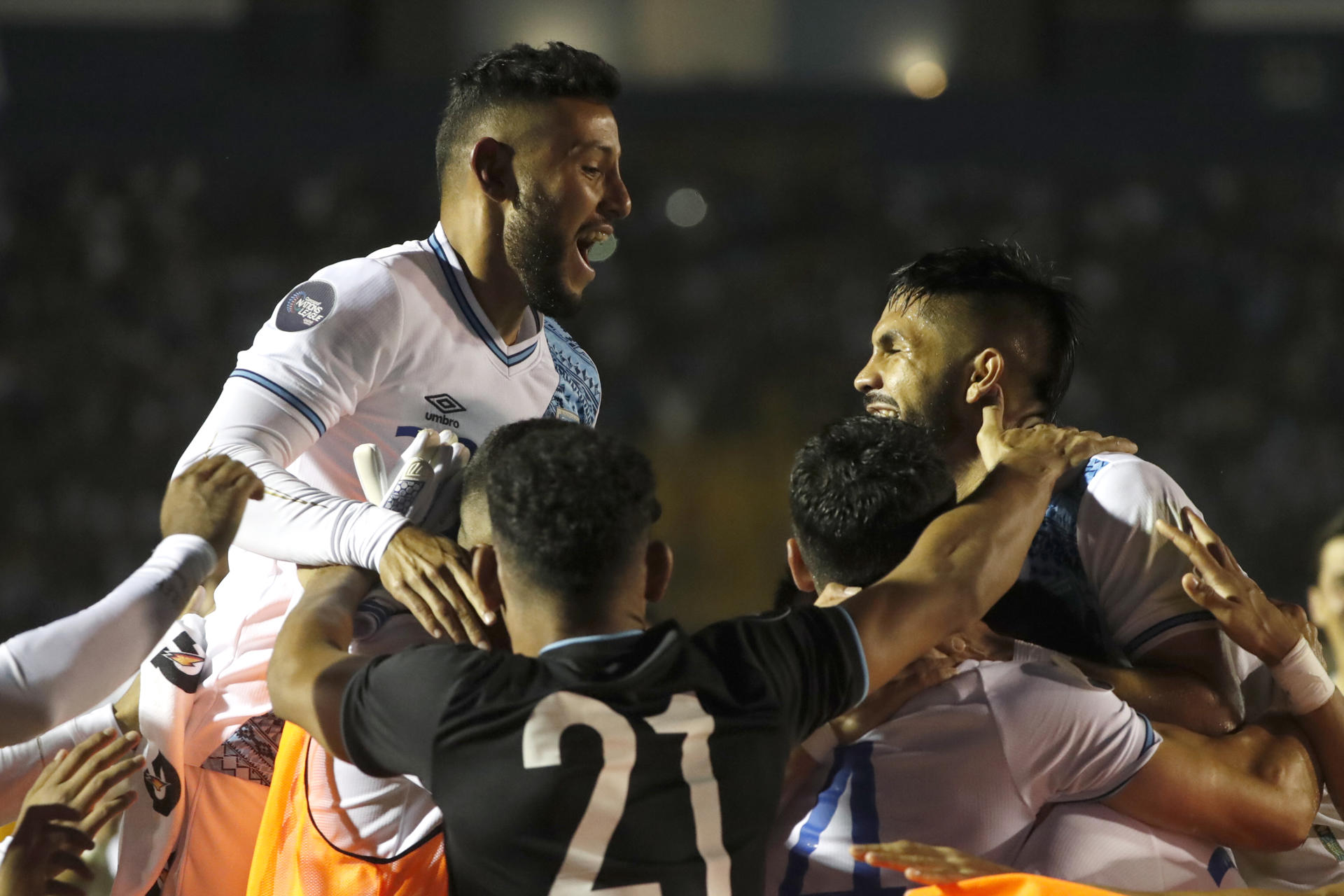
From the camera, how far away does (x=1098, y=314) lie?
1258 cm

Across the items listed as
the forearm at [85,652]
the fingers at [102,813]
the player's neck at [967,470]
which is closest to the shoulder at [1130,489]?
the player's neck at [967,470]

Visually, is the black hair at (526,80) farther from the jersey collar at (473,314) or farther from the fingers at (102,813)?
the fingers at (102,813)

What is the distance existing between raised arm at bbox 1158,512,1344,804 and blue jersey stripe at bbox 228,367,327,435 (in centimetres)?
167

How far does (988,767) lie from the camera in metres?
2.02

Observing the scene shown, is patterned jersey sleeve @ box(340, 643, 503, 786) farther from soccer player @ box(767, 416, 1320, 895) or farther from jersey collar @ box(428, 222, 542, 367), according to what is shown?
jersey collar @ box(428, 222, 542, 367)

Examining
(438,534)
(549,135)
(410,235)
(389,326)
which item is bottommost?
(410,235)

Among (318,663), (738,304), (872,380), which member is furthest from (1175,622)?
(738,304)

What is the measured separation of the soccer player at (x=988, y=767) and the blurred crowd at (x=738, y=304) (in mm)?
8604

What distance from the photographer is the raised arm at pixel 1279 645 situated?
89.5 inches

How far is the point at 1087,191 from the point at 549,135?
10.7 meters

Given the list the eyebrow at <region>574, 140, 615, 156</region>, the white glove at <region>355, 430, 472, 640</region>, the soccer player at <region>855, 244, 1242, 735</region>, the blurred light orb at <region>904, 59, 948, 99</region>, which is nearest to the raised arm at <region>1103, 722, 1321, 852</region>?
the soccer player at <region>855, 244, 1242, 735</region>

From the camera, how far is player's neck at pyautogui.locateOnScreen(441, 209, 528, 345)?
308cm

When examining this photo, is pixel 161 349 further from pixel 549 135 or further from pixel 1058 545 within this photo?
pixel 1058 545

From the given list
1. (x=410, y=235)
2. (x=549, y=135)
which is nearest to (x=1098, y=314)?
(x=410, y=235)
